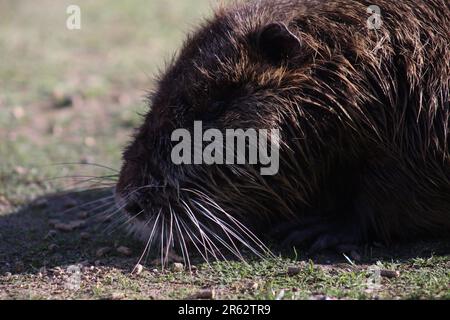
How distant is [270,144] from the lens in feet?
12.5

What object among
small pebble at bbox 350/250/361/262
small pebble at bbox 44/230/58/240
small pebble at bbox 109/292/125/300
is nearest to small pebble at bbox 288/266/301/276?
small pebble at bbox 350/250/361/262

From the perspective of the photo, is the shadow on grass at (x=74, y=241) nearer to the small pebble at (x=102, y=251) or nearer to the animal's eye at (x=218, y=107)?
the small pebble at (x=102, y=251)

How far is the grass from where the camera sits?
11.3 feet

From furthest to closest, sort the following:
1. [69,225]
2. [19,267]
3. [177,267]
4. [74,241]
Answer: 1. [69,225]
2. [74,241]
3. [19,267]
4. [177,267]

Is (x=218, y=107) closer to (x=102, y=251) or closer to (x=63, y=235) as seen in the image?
(x=102, y=251)

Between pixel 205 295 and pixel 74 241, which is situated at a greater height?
pixel 74 241

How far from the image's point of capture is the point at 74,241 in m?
4.28

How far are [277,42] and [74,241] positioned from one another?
1.57 m

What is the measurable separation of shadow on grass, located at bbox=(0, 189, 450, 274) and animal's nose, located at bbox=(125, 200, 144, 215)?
23 centimetres

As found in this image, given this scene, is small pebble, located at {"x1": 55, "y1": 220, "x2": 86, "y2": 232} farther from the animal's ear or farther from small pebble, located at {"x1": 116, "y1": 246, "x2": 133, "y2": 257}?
the animal's ear

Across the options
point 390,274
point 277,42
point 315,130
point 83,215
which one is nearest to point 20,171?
point 83,215
